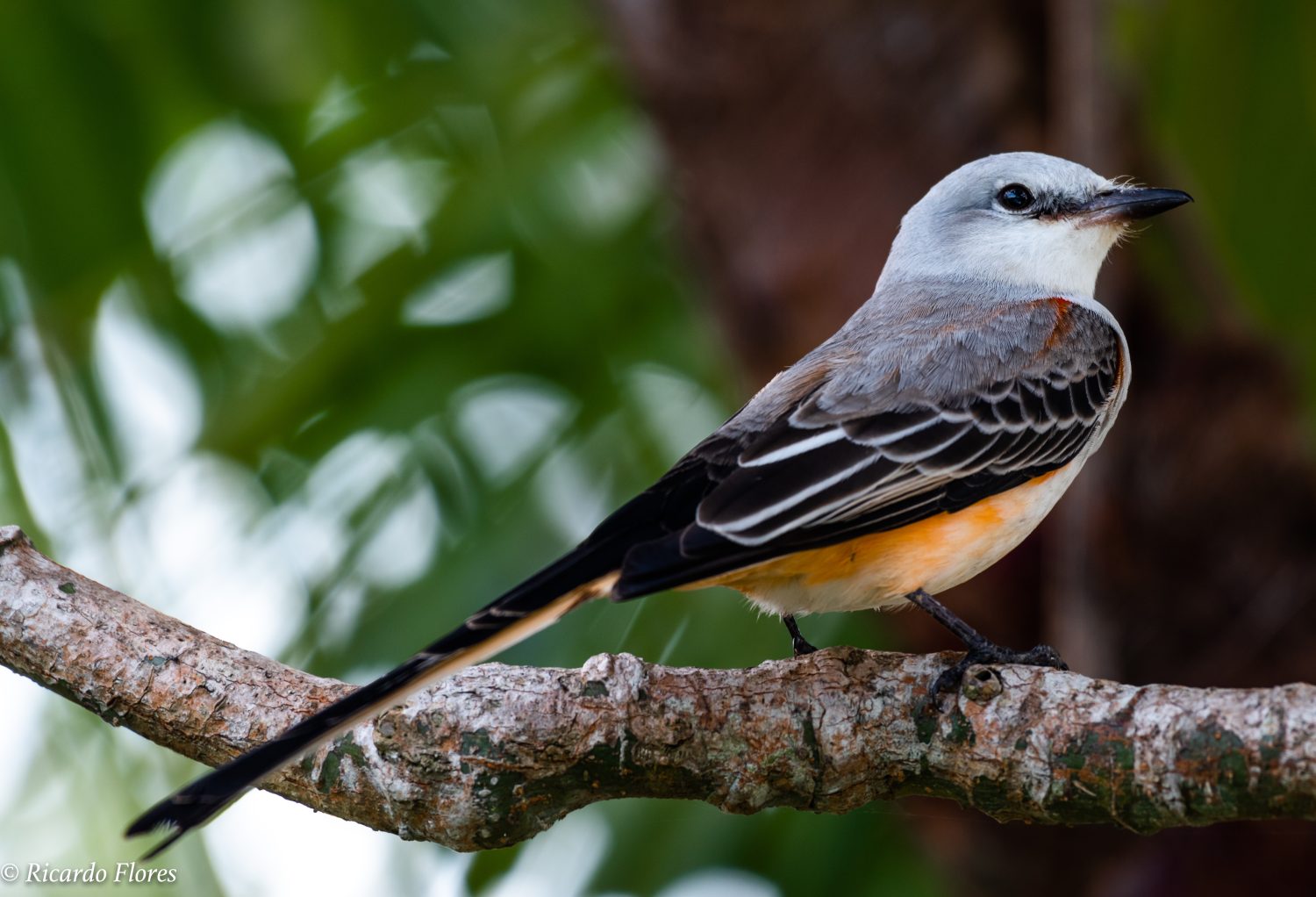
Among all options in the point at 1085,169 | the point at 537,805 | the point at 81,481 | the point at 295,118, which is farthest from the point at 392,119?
the point at 537,805

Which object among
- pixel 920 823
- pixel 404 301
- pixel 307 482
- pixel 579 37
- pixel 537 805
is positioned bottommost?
pixel 920 823

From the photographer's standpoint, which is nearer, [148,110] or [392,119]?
[148,110]

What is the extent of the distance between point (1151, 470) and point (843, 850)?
6.10 feet

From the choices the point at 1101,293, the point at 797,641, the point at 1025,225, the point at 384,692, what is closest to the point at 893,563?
the point at 797,641

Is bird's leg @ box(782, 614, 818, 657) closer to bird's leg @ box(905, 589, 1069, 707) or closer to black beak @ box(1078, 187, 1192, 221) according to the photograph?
bird's leg @ box(905, 589, 1069, 707)

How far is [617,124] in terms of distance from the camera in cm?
708

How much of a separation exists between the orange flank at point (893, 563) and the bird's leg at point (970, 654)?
0.20 feet

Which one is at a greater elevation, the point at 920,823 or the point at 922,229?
the point at 922,229

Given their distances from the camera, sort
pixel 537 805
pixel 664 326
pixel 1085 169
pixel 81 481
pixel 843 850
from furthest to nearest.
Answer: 1. pixel 664 326
2. pixel 843 850
3. pixel 1085 169
4. pixel 81 481
5. pixel 537 805

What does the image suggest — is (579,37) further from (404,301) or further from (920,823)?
(920,823)

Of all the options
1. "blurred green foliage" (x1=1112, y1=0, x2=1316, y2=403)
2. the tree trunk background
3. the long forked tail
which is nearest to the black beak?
the tree trunk background

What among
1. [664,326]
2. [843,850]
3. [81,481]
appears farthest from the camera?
[664,326]

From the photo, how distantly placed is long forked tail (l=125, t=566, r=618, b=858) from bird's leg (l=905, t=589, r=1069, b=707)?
923 millimetres

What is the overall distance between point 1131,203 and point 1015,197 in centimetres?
42
